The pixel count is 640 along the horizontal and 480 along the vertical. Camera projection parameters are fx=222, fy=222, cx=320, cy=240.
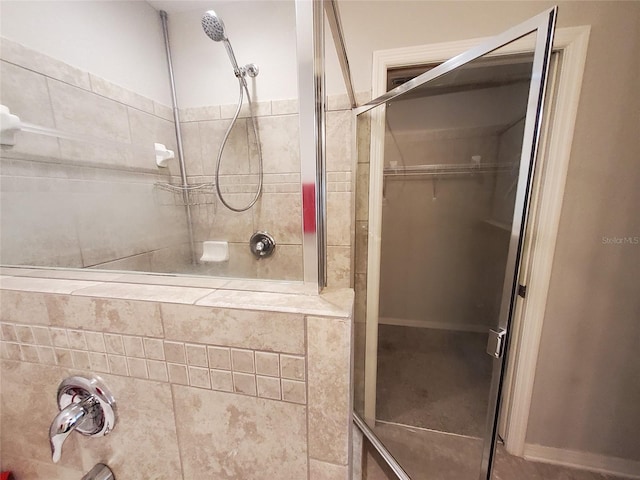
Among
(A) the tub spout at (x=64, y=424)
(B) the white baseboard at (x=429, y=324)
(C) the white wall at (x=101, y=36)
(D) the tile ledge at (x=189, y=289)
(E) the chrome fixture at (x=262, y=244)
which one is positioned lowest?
(B) the white baseboard at (x=429, y=324)

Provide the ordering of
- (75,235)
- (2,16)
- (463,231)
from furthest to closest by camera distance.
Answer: (463,231), (75,235), (2,16)

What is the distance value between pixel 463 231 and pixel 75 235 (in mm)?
2278

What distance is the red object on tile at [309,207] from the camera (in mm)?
436

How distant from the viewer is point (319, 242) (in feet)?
1.48

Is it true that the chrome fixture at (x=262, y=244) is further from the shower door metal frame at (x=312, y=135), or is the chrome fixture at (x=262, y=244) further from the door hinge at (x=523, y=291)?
the door hinge at (x=523, y=291)

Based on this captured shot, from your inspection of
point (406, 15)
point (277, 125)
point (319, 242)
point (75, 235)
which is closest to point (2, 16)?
point (75, 235)

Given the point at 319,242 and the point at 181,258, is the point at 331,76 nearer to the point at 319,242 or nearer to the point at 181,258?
the point at 319,242

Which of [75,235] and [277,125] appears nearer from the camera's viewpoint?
[75,235]

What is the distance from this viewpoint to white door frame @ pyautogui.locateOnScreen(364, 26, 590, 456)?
81 centimetres

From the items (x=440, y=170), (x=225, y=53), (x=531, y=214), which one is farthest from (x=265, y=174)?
(x=440, y=170)

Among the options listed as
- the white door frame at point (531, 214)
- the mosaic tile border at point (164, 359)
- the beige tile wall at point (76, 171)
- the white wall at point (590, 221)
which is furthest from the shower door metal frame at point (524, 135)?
the beige tile wall at point (76, 171)

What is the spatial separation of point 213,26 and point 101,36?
1.49 ft

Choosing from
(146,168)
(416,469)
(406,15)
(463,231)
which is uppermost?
(406,15)

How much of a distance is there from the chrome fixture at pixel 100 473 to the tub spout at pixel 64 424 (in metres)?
0.10
